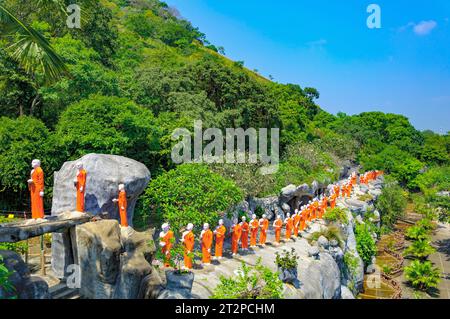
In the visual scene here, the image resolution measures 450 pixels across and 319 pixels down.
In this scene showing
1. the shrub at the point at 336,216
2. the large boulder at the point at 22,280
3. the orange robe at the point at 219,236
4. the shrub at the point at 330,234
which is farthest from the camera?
the shrub at the point at 336,216

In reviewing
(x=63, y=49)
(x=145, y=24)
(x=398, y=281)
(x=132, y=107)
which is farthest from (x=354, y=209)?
(x=145, y=24)

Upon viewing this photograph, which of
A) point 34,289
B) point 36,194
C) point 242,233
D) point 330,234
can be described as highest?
point 36,194

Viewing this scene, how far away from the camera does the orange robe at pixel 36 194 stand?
890 centimetres

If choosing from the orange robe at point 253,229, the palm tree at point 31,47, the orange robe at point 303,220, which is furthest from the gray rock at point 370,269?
the palm tree at point 31,47

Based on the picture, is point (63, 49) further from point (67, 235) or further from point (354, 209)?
point (354, 209)

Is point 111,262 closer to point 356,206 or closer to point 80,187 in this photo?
point 80,187

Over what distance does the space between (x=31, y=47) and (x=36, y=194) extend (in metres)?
3.35

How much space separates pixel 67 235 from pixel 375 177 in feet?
116

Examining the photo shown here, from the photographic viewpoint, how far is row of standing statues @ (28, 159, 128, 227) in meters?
8.93

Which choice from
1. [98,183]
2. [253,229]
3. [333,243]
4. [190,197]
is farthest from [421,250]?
[98,183]

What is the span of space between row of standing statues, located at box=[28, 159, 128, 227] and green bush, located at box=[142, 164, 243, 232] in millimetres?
2422

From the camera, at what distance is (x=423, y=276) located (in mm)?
19047

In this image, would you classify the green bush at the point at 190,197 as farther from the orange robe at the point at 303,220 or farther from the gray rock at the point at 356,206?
the gray rock at the point at 356,206

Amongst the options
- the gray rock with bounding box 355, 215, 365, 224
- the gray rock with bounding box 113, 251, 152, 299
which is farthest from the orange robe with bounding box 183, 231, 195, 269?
the gray rock with bounding box 355, 215, 365, 224
